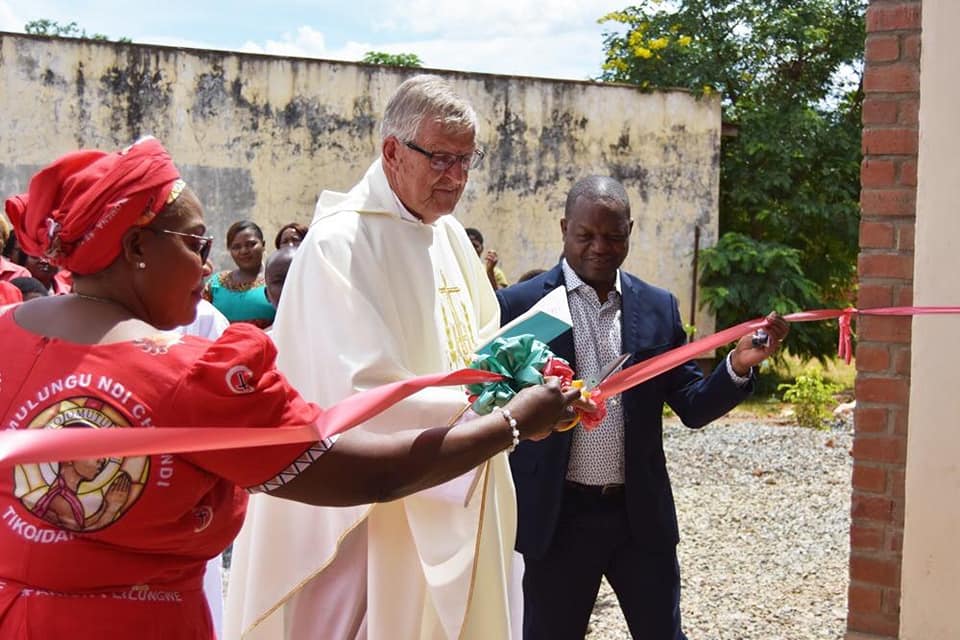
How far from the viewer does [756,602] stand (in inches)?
253

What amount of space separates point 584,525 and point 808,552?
4.02 meters

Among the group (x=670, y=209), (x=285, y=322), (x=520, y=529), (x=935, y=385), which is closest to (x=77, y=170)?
(x=285, y=322)

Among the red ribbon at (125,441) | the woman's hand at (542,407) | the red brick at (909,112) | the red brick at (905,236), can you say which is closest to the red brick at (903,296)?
the red brick at (905,236)

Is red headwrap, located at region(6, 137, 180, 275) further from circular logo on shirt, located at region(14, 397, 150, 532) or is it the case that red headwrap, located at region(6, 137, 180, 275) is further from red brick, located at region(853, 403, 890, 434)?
red brick, located at region(853, 403, 890, 434)

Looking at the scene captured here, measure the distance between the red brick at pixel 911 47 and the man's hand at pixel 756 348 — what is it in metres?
1.22

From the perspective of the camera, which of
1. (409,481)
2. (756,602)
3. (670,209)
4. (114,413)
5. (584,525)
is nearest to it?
(114,413)

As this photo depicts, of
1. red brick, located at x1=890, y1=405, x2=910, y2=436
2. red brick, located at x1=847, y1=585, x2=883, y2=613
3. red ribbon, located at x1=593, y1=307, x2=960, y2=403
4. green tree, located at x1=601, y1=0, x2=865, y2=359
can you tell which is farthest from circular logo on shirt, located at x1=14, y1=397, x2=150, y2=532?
green tree, located at x1=601, y1=0, x2=865, y2=359

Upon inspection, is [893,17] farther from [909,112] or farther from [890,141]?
[890,141]

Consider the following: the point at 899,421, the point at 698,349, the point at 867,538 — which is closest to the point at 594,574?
the point at 698,349

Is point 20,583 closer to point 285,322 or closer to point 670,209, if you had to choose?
point 285,322

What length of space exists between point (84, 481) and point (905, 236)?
3.37 m

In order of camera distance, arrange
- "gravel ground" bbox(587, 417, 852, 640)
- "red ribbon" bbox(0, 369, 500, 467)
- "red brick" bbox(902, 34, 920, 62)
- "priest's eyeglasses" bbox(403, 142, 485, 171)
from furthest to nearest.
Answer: "gravel ground" bbox(587, 417, 852, 640) → "red brick" bbox(902, 34, 920, 62) → "priest's eyeglasses" bbox(403, 142, 485, 171) → "red ribbon" bbox(0, 369, 500, 467)

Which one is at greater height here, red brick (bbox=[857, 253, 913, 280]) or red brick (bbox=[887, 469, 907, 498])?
red brick (bbox=[857, 253, 913, 280])

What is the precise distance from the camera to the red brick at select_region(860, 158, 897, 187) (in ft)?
14.4
